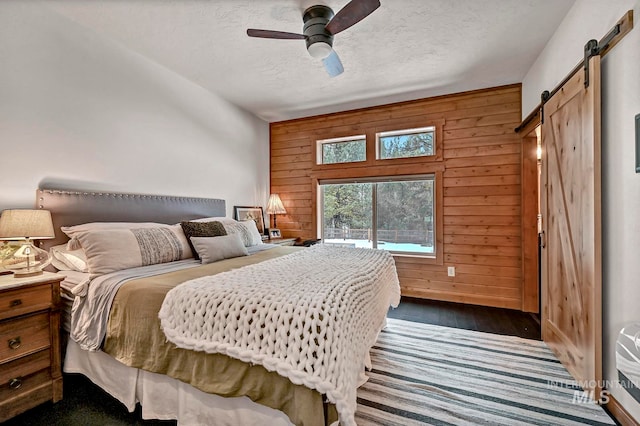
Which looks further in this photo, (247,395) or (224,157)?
(224,157)

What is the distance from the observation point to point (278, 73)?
10.4 ft

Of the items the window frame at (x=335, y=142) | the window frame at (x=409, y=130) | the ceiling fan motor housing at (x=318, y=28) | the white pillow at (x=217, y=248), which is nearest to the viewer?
the ceiling fan motor housing at (x=318, y=28)

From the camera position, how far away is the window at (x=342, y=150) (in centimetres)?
433

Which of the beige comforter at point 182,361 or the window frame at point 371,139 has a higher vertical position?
the window frame at point 371,139

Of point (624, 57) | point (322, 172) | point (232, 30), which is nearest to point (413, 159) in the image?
point (322, 172)

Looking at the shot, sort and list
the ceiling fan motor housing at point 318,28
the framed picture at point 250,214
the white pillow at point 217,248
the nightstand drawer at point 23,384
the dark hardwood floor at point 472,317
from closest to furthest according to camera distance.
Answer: the nightstand drawer at point 23,384
the ceiling fan motor housing at point 318,28
the white pillow at point 217,248
the dark hardwood floor at point 472,317
the framed picture at point 250,214

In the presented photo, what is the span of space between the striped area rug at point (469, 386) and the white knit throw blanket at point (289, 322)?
52 cm

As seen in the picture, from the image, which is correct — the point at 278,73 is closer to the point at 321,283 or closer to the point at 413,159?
the point at 413,159

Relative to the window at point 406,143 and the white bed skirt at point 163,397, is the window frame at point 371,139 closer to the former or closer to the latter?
the window at point 406,143

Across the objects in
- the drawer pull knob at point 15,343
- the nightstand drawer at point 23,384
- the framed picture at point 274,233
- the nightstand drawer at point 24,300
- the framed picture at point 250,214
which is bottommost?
the nightstand drawer at point 23,384

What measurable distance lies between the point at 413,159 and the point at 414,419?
3.09 meters

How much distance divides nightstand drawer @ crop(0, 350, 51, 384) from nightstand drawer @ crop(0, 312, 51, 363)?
4 centimetres

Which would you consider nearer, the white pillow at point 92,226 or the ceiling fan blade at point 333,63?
the white pillow at point 92,226

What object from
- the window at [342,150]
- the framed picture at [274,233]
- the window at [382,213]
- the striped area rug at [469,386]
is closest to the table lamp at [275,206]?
the framed picture at [274,233]
